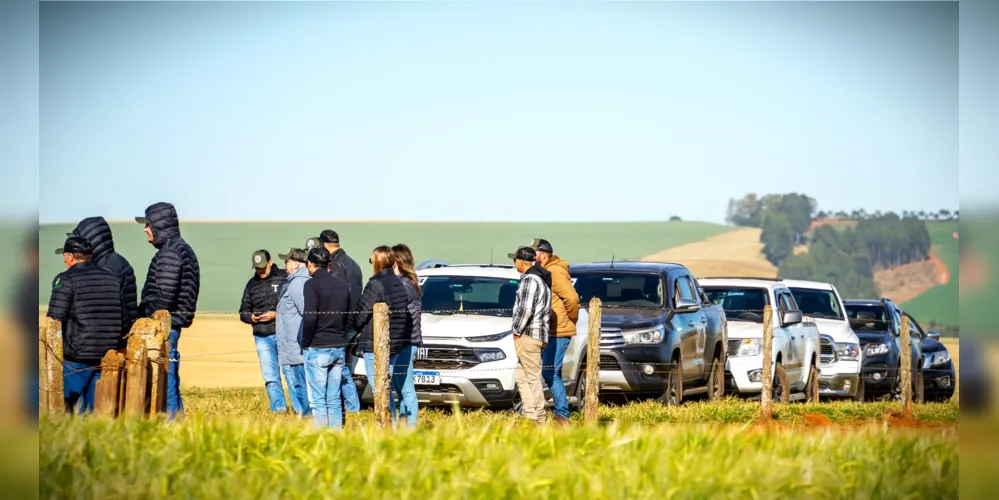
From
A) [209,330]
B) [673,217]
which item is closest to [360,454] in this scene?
[209,330]

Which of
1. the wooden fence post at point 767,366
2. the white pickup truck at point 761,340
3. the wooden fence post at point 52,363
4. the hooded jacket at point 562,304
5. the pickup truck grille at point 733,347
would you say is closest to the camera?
the wooden fence post at point 52,363

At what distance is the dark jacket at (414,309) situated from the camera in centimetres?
1421

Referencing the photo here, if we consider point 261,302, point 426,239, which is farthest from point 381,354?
point 426,239

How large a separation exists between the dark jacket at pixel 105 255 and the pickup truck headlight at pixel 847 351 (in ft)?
48.2

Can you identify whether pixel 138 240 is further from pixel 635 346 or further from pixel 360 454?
pixel 360 454

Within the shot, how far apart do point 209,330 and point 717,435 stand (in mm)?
53396

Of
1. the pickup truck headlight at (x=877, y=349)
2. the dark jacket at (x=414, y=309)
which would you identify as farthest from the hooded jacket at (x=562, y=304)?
the pickup truck headlight at (x=877, y=349)

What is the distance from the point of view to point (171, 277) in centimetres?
1338

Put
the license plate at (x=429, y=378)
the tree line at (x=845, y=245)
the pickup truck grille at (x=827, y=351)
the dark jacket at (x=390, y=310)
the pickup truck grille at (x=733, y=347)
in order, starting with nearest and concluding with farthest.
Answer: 1. the dark jacket at (x=390, y=310)
2. the license plate at (x=429, y=378)
3. the pickup truck grille at (x=733, y=347)
4. the pickup truck grille at (x=827, y=351)
5. the tree line at (x=845, y=245)

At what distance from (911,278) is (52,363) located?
10963 centimetres

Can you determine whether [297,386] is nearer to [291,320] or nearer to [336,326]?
[291,320]

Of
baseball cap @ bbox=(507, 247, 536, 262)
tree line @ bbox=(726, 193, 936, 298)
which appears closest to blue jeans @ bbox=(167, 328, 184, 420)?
baseball cap @ bbox=(507, 247, 536, 262)

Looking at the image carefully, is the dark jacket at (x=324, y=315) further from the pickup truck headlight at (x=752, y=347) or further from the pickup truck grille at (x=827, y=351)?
the pickup truck grille at (x=827, y=351)

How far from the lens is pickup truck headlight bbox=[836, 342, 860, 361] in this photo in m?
24.0
